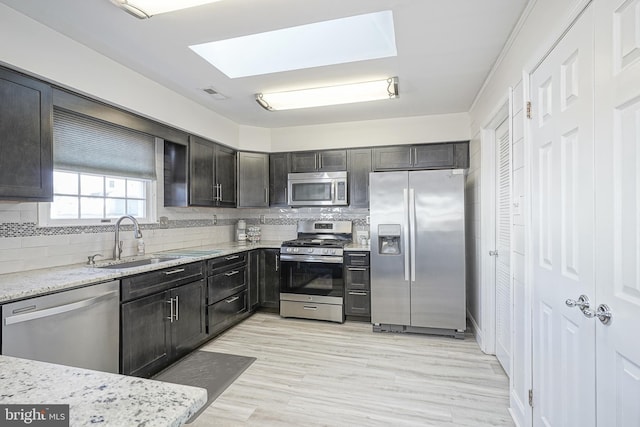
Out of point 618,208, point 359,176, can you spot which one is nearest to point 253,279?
point 359,176

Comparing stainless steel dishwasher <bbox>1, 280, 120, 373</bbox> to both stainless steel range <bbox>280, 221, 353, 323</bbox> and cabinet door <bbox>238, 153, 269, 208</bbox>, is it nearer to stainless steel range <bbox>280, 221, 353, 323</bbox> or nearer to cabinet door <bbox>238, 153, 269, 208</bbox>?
stainless steel range <bbox>280, 221, 353, 323</bbox>

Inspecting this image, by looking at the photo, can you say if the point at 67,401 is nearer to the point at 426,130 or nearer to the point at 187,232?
the point at 187,232

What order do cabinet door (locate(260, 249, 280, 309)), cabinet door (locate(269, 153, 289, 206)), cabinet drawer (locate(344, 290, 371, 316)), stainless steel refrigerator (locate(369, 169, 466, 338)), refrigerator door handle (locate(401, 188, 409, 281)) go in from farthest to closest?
cabinet door (locate(269, 153, 289, 206)) < cabinet door (locate(260, 249, 280, 309)) < cabinet drawer (locate(344, 290, 371, 316)) < refrigerator door handle (locate(401, 188, 409, 281)) < stainless steel refrigerator (locate(369, 169, 466, 338))

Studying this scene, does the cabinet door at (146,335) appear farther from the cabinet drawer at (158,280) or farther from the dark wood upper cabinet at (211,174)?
the dark wood upper cabinet at (211,174)

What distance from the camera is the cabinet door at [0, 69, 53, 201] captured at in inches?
72.1

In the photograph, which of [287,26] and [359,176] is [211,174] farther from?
[287,26]

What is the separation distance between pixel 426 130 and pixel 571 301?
116 inches

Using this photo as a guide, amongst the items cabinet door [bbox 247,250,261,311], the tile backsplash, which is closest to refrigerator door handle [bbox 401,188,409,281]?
the tile backsplash

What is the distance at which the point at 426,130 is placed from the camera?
3.86m

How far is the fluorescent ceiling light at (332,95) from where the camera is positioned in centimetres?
284

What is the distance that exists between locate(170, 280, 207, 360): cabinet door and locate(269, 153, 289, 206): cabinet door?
5.48 ft

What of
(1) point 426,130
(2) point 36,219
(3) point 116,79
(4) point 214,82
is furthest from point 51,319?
(1) point 426,130

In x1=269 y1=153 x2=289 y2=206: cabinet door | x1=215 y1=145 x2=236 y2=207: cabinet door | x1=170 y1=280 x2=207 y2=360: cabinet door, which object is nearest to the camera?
x1=170 y1=280 x2=207 y2=360: cabinet door

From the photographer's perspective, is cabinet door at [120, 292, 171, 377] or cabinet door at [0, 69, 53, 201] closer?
cabinet door at [0, 69, 53, 201]
